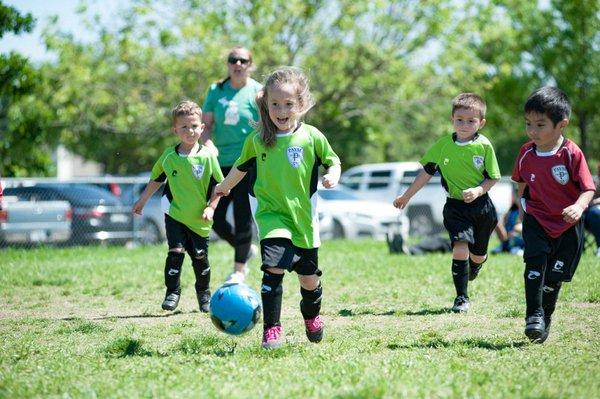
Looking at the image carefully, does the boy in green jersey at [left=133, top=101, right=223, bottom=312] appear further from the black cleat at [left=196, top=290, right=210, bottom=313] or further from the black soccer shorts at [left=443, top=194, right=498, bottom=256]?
the black soccer shorts at [left=443, top=194, right=498, bottom=256]

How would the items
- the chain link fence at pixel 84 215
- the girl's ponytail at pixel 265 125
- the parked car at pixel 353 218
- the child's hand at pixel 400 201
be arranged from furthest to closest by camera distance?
the parked car at pixel 353 218 → the chain link fence at pixel 84 215 → the child's hand at pixel 400 201 → the girl's ponytail at pixel 265 125

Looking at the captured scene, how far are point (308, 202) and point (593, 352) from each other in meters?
2.12

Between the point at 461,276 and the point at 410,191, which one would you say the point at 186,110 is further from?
the point at 461,276

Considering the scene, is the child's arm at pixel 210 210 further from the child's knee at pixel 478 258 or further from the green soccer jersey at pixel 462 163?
the child's knee at pixel 478 258

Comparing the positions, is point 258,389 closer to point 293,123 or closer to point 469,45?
point 293,123

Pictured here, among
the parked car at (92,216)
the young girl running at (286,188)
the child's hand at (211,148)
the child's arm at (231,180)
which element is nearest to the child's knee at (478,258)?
the young girl running at (286,188)

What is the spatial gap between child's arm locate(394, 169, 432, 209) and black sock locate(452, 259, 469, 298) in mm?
798

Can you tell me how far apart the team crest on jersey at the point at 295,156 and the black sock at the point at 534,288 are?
181 cm

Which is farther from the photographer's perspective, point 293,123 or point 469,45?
point 469,45

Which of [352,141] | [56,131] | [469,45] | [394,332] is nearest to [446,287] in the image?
[394,332]

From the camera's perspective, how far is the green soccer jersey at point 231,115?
8.77 metres

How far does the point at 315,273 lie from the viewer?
5.92m

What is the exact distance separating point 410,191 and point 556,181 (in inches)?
63.1

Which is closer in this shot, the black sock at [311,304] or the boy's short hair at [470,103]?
the black sock at [311,304]
